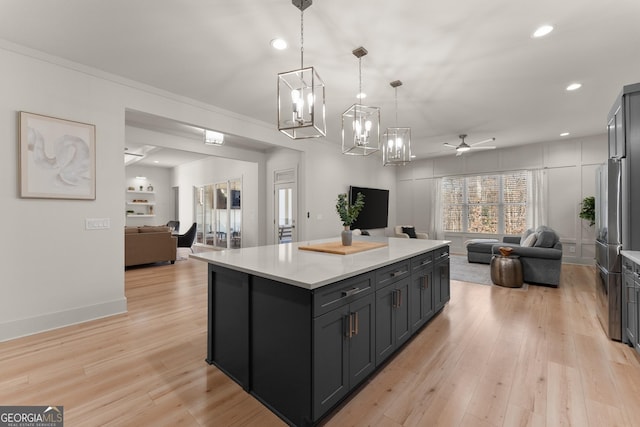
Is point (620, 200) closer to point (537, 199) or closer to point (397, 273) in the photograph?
point (397, 273)

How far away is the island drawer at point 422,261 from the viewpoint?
8.88 ft

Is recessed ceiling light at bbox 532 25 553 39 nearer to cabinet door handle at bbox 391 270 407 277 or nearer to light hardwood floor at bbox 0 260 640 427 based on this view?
cabinet door handle at bbox 391 270 407 277

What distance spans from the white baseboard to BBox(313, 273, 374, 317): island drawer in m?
3.09

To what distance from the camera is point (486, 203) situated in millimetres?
7742

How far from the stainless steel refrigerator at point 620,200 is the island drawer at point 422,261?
66.1 inches

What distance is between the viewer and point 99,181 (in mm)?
3303

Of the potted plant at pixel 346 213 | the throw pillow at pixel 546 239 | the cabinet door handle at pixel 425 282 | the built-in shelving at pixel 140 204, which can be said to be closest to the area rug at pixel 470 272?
the throw pillow at pixel 546 239

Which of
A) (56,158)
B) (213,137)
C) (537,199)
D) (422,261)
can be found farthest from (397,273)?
(537,199)

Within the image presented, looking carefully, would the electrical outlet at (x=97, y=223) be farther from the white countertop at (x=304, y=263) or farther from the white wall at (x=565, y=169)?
the white wall at (x=565, y=169)

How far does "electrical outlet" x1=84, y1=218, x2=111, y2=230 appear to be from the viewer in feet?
10.6

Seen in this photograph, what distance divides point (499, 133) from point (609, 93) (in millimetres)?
2094

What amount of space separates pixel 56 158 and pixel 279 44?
2.66 metres

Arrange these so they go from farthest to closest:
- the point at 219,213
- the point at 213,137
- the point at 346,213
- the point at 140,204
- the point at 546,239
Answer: the point at 140,204 → the point at 219,213 → the point at 213,137 → the point at 546,239 → the point at 346,213

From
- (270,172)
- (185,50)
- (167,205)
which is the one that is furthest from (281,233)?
(167,205)
